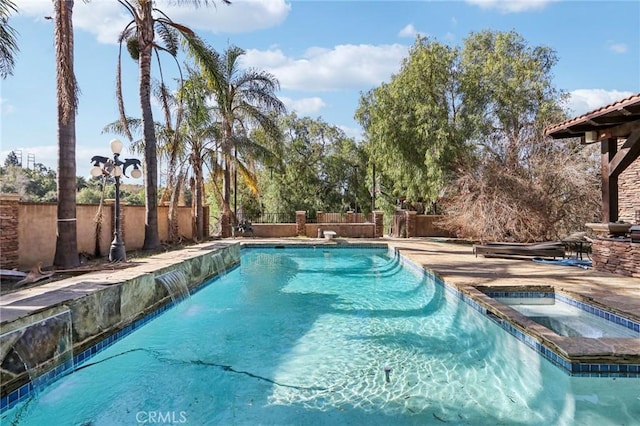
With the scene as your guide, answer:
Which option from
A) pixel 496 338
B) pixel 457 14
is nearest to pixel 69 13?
pixel 496 338

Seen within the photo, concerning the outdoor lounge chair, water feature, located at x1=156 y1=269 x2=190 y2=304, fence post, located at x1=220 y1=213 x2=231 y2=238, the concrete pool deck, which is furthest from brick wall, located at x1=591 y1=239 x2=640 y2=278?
fence post, located at x1=220 y1=213 x2=231 y2=238

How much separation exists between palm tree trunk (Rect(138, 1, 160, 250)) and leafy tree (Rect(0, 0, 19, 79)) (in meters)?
4.83

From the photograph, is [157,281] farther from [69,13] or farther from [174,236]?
[174,236]

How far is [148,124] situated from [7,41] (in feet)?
17.2

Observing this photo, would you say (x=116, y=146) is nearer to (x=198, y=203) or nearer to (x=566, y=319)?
(x=198, y=203)

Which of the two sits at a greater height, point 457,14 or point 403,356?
point 457,14

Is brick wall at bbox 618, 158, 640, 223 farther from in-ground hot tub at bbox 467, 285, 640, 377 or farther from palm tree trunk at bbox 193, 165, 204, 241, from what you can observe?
palm tree trunk at bbox 193, 165, 204, 241


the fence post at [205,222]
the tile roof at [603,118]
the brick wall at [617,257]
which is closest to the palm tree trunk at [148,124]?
the fence post at [205,222]

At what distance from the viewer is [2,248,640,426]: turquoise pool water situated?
3.67m

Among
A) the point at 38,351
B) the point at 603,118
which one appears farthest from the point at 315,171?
the point at 38,351

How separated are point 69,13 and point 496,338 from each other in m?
9.89

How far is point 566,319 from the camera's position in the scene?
5.96 metres

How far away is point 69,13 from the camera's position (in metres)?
8.03

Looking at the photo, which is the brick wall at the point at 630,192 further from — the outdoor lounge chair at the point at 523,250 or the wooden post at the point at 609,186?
the wooden post at the point at 609,186
